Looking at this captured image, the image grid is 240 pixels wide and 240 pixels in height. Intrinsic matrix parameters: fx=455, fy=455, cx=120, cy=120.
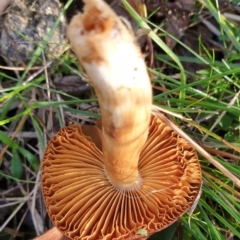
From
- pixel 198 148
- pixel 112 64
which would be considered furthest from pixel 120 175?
pixel 112 64

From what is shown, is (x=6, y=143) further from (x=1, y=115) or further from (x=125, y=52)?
(x=125, y=52)

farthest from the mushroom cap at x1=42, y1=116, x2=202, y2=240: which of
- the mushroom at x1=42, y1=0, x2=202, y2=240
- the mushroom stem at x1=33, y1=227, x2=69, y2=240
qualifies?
the mushroom stem at x1=33, y1=227, x2=69, y2=240

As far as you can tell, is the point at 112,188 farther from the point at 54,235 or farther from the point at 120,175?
the point at 54,235

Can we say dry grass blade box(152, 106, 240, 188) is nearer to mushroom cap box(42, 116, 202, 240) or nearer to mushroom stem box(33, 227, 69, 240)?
mushroom cap box(42, 116, 202, 240)

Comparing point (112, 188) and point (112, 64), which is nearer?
point (112, 64)

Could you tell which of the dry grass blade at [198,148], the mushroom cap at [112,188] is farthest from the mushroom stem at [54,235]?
the dry grass blade at [198,148]

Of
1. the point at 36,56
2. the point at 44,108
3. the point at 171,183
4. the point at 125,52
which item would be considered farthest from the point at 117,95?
the point at 44,108

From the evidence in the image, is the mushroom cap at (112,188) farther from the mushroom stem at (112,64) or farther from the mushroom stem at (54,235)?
the mushroom stem at (112,64)
